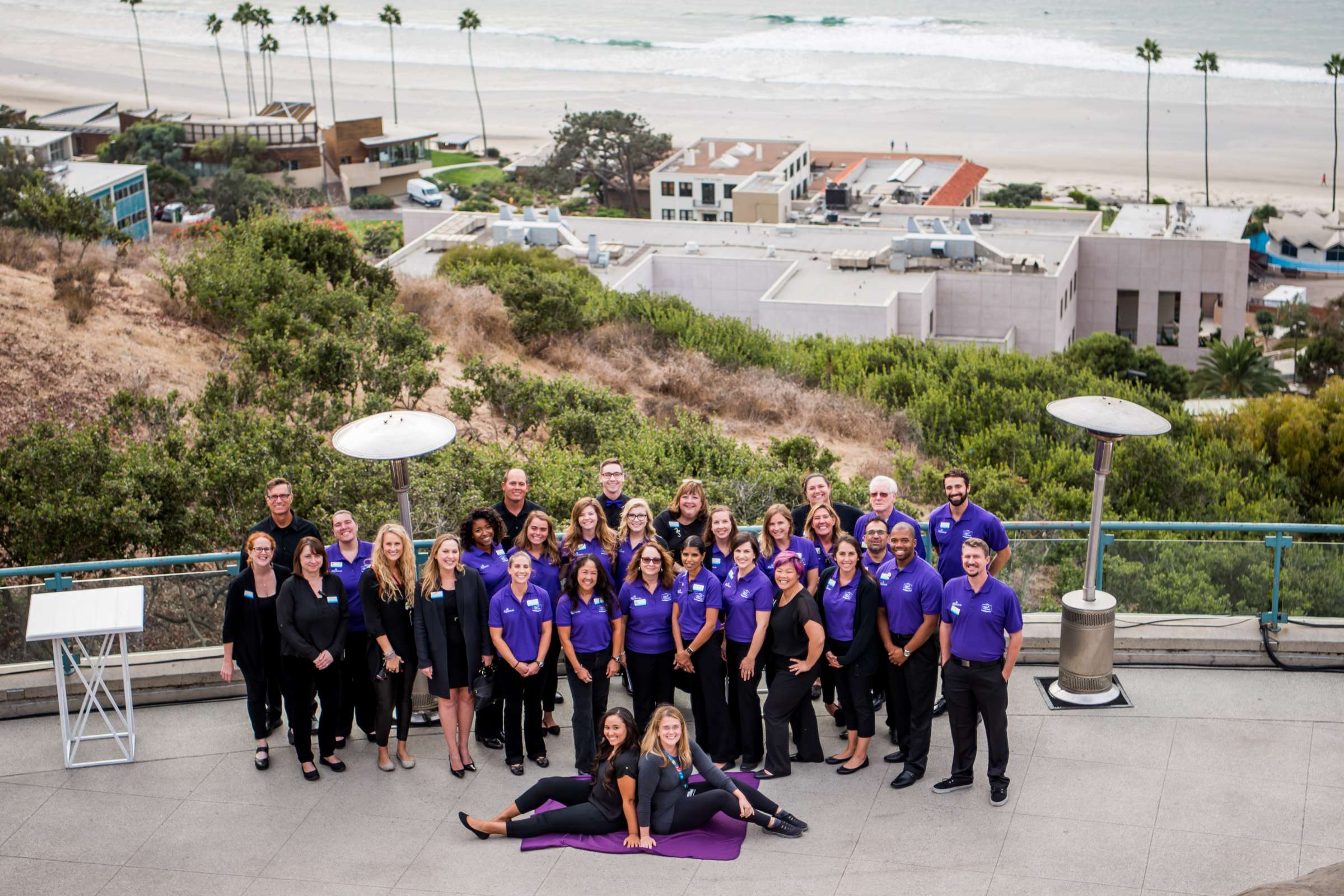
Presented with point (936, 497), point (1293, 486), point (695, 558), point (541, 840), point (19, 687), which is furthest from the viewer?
point (1293, 486)

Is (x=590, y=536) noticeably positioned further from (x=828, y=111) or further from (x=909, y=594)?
(x=828, y=111)

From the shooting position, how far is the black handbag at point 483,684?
9.02 m

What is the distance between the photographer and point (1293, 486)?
23.9 m

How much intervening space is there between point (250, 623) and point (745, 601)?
10.5ft

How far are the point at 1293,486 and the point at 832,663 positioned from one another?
17.9 m

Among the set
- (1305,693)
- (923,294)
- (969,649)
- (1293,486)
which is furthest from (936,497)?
(923,294)

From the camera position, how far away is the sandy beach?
287ft

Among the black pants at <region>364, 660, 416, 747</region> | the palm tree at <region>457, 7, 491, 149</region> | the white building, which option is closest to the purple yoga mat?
the black pants at <region>364, 660, 416, 747</region>

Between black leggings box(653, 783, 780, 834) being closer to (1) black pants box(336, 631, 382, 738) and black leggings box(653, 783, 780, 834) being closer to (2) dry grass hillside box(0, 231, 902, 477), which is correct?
(1) black pants box(336, 631, 382, 738)

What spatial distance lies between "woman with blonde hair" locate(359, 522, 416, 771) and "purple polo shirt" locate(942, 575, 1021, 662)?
135 inches

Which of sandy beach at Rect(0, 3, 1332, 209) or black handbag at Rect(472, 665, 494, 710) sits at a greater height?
sandy beach at Rect(0, 3, 1332, 209)

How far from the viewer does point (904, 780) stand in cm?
882

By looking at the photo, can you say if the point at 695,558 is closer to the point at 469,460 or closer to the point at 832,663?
the point at 832,663

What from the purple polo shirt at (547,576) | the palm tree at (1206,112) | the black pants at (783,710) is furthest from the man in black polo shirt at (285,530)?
the palm tree at (1206,112)
